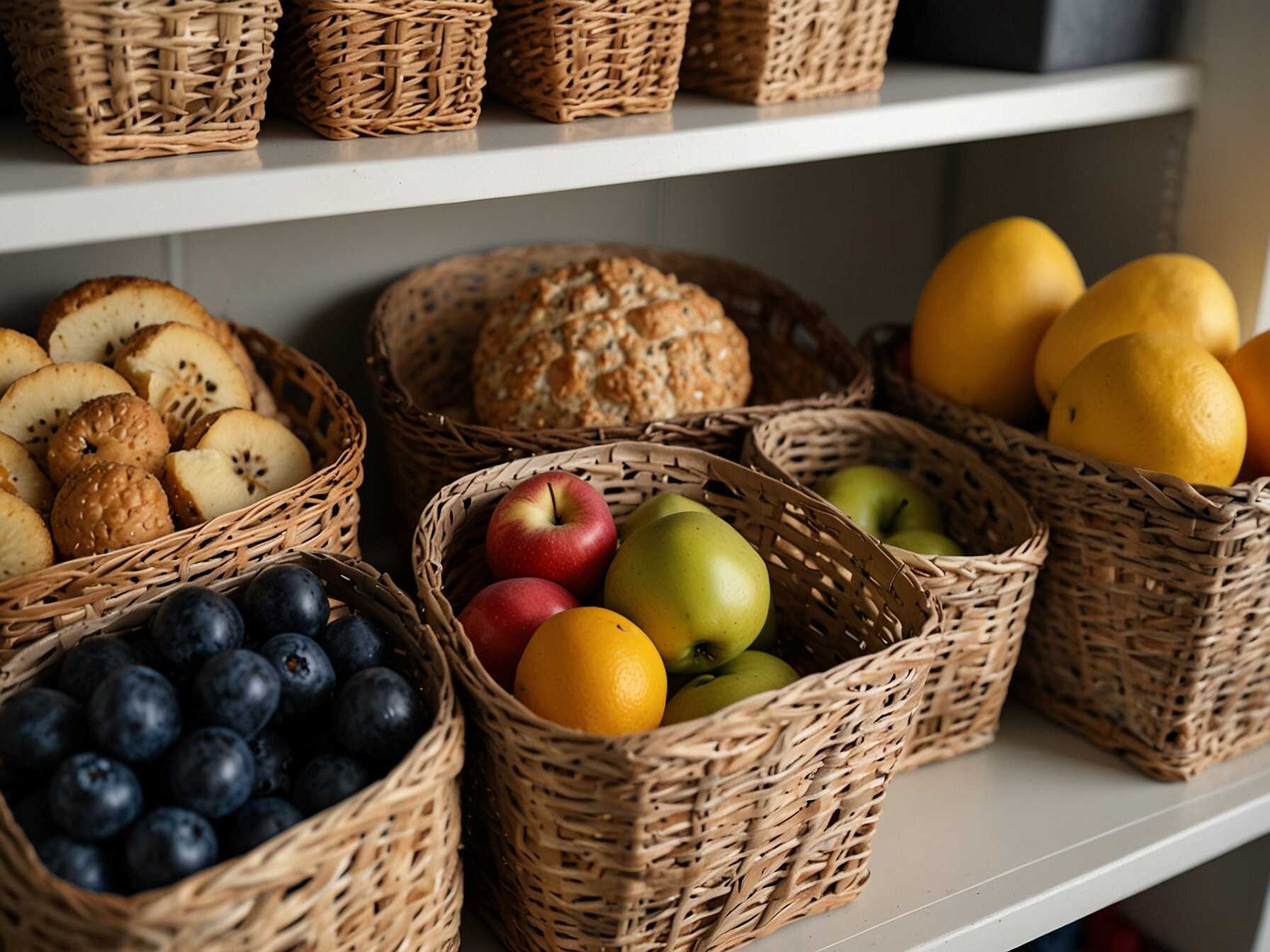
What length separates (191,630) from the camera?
2.37ft

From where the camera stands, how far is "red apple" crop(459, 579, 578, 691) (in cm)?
84

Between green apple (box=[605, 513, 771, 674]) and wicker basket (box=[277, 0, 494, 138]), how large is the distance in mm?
360

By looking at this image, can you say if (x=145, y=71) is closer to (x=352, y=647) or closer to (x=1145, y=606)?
(x=352, y=647)

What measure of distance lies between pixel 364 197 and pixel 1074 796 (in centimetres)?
79

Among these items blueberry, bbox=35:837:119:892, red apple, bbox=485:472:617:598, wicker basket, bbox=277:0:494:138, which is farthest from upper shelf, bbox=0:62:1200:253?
blueberry, bbox=35:837:119:892

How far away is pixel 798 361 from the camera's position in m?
1.33

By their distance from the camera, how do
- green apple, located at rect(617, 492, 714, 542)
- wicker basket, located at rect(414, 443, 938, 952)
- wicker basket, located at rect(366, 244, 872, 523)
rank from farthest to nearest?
wicker basket, located at rect(366, 244, 872, 523) < green apple, located at rect(617, 492, 714, 542) < wicker basket, located at rect(414, 443, 938, 952)

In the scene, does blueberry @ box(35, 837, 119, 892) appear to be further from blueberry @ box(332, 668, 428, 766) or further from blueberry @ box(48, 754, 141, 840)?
blueberry @ box(332, 668, 428, 766)

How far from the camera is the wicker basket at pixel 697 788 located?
708mm

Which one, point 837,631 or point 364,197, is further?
point 837,631

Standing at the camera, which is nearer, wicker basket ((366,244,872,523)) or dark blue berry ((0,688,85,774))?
dark blue berry ((0,688,85,774))

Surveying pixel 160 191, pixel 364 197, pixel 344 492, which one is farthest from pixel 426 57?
pixel 344 492

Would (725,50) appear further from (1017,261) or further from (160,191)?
(160,191)

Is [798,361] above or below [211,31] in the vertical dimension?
below
